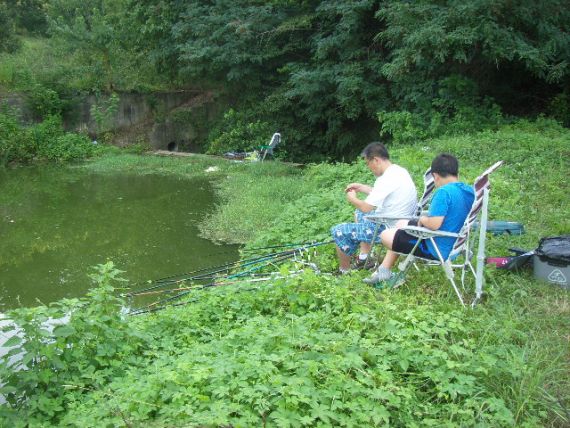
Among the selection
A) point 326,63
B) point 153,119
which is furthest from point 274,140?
point 153,119

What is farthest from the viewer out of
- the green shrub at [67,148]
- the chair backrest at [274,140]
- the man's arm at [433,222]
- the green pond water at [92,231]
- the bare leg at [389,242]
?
the green shrub at [67,148]

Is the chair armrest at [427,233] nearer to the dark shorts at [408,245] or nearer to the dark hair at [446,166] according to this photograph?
the dark shorts at [408,245]

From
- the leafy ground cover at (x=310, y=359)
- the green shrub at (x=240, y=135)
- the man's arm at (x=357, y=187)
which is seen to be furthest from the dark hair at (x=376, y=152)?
the green shrub at (x=240, y=135)

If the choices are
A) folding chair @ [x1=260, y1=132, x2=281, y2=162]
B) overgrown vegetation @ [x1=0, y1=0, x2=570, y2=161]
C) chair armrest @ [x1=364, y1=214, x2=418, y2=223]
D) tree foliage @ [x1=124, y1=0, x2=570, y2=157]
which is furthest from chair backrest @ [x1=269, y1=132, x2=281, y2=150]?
chair armrest @ [x1=364, y1=214, x2=418, y2=223]

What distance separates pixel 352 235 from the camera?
5.11 m

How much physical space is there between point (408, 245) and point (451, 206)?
1.53ft

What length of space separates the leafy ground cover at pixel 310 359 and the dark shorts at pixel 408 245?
0.34 meters

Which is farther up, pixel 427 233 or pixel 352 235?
pixel 427 233

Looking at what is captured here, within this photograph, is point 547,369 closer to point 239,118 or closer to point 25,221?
point 25,221

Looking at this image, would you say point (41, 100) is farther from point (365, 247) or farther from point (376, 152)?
point (376, 152)

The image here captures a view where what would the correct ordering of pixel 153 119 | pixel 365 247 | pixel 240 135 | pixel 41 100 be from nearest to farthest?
pixel 365 247, pixel 240 135, pixel 41 100, pixel 153 119

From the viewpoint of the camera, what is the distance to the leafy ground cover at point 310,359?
300 cm

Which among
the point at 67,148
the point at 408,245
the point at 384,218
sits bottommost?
the point at 67,148

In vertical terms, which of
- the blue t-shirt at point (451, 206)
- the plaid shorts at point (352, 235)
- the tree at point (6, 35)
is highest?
the tree at point (6, 35)
